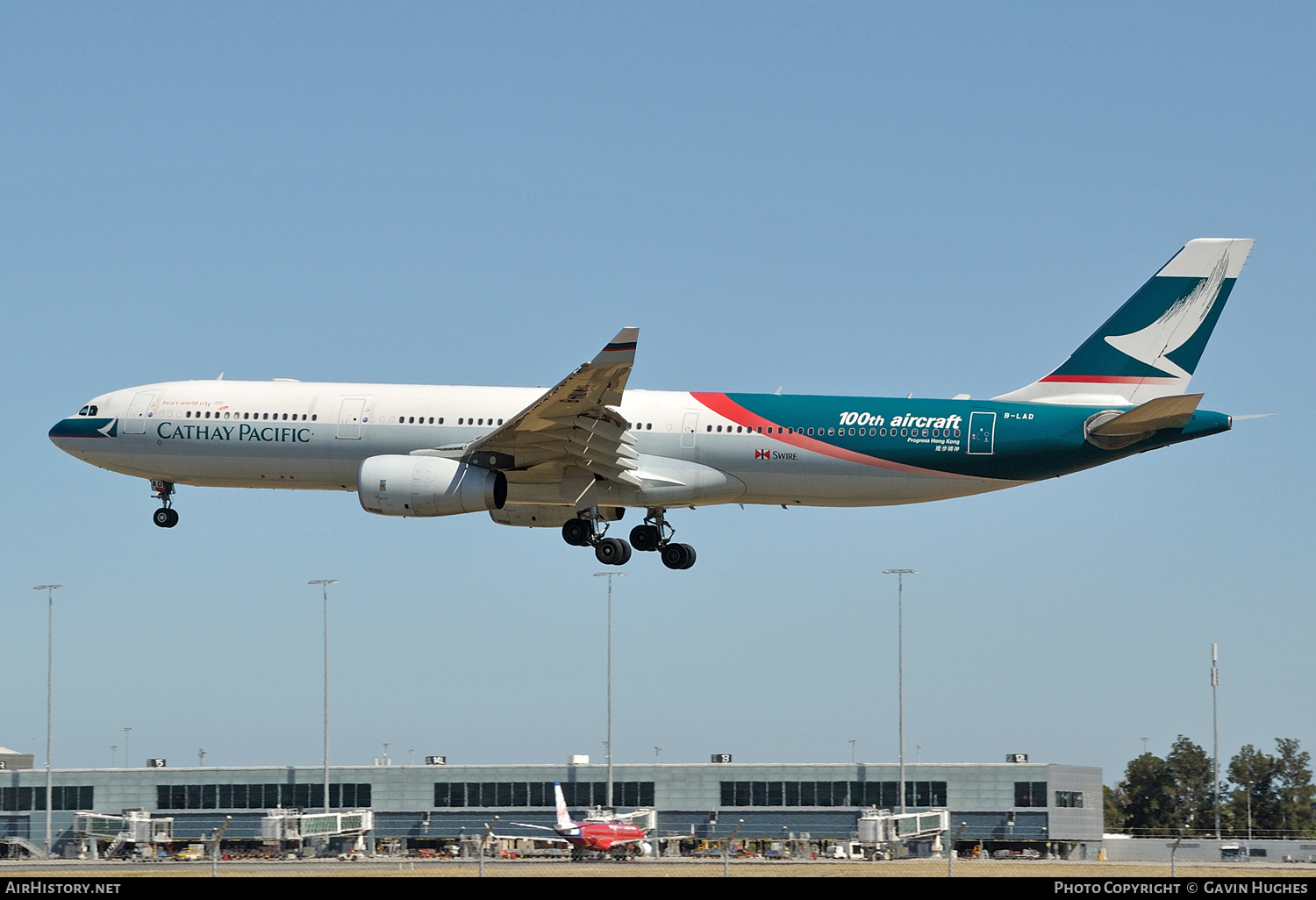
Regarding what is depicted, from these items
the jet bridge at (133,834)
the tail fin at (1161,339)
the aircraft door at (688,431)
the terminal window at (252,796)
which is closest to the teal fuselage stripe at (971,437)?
the tail fin at (1161,339)

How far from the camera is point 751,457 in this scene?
4981 centimetres

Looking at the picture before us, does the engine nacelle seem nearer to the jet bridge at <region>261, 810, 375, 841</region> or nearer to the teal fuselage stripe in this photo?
the teal fuselage stripe

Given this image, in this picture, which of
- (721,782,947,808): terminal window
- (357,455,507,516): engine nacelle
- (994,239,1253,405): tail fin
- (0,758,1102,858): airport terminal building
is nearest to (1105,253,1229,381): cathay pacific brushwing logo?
(994,239,1253,405): tail fin

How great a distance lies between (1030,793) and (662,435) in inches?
1565

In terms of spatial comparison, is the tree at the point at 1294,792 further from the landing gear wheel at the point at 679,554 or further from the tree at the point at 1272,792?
the landing gear wheel at the point at 679,554

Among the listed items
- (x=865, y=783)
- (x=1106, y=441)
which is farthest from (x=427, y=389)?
(x=865, y=783)

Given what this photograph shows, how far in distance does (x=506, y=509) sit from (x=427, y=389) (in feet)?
17.1

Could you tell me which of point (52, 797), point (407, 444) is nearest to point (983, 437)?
point (407, 444)

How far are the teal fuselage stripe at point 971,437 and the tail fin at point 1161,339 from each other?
1.97m

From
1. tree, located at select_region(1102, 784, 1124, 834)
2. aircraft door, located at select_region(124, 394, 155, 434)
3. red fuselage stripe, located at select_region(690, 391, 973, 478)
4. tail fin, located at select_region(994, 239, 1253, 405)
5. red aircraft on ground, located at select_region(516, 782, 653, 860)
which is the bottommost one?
tree, located at select_region(1102, 784, 1124, 834)

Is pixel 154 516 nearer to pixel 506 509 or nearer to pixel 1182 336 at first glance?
pixel 506 509

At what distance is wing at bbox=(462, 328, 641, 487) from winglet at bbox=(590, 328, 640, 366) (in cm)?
2

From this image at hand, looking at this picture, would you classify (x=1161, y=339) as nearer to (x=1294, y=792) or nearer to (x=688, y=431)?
(x=688, y=431)

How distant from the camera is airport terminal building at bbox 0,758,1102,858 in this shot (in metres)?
80.3
